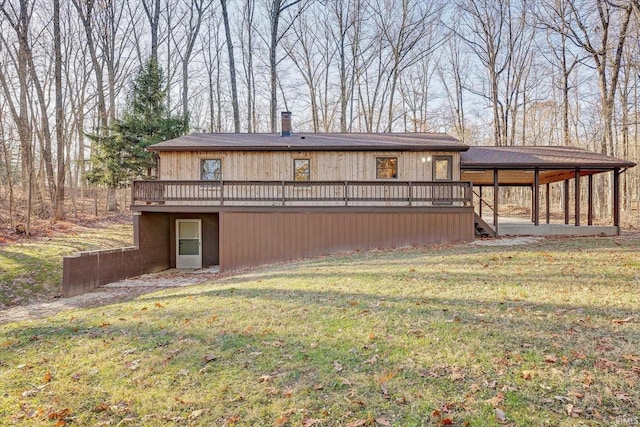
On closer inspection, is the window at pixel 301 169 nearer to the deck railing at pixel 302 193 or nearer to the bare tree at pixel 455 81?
the deck railing at pixel 302 193

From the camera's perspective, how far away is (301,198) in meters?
12.2

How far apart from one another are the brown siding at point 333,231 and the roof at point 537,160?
2226 millimetres

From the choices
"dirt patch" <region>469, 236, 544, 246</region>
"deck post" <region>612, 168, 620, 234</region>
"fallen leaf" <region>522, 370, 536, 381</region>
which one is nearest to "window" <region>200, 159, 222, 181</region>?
"dirt patch" <region>469, 236, 544, 246</region>

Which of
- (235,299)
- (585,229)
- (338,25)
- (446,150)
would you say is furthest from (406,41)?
(235,299)

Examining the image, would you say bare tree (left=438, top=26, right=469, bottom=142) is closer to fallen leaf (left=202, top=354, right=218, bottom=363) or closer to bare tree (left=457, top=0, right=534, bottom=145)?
bare tree (left=457, top=0, right=534, bottom=145)

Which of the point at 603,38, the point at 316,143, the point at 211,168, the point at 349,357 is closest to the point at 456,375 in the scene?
the point at 349,357

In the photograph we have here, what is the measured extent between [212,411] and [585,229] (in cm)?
1485

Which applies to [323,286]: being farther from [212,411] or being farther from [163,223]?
A: [163,223]

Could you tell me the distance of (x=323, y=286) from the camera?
269 inches

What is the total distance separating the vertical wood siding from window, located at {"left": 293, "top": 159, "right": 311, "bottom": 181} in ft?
0.43

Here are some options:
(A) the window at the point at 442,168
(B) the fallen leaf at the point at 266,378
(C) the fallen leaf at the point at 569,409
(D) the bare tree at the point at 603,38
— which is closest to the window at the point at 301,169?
(A) the window at the point at 442,168

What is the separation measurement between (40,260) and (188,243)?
4.58m

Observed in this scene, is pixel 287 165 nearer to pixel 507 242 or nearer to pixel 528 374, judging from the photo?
pixel 507 242

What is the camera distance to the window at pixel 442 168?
1301 centimetres
